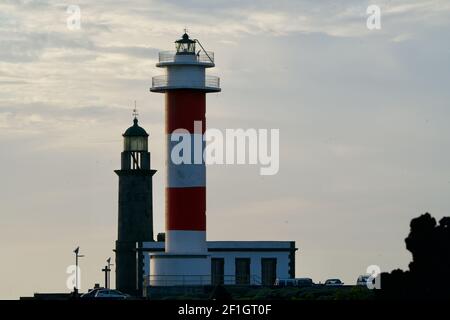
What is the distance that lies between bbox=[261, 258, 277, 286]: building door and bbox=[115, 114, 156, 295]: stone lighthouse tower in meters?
8.00

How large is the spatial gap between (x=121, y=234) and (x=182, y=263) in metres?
13.3

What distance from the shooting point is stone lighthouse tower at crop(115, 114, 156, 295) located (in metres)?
123

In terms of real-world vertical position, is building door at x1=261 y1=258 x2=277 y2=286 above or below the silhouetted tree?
above

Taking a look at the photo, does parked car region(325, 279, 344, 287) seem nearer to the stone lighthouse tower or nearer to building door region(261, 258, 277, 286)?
building door region(261, 258, 277, 286)

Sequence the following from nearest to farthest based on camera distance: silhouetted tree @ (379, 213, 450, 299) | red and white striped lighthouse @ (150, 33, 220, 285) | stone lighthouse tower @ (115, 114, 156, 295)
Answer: silhouetted tree @ (379, 213, 450, 299) < red and white striped lighthouse @ (150, 33, 220, 285) < stone lighthouse tower @ (115, 114, 156, 295)

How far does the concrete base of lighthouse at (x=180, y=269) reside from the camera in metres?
111

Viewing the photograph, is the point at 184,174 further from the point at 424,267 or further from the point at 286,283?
the point at 424,267

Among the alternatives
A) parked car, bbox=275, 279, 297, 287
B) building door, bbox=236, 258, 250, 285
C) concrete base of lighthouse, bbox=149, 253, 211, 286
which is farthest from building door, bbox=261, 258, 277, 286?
concrete base of lighthouse, bbox=149, 253, 211, 286

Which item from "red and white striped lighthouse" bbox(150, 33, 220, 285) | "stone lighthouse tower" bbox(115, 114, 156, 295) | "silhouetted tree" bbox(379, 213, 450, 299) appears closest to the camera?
"silhouetted tree" bbox(379, 213, 450, 299)

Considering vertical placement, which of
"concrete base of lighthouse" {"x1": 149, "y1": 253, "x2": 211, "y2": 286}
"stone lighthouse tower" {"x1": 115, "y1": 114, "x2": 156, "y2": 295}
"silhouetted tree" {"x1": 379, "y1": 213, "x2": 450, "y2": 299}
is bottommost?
"silhouetted tree" {"x1": 379, "y1": 213, "x2": 450, "y2": 299}

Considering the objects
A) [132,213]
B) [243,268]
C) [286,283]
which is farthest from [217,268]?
[132,213]

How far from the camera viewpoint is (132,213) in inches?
4870
